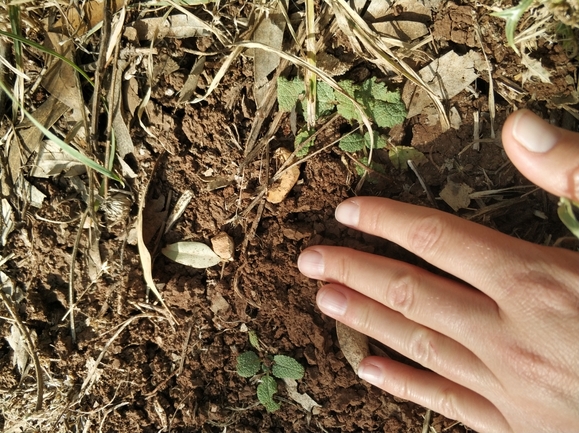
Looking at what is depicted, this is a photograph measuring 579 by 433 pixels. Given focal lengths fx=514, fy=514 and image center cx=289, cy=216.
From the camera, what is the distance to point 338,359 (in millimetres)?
2551

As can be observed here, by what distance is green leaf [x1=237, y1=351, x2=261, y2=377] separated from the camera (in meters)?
2.60

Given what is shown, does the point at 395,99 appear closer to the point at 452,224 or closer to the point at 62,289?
the point at 452,224

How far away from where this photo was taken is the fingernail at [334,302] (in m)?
2.49

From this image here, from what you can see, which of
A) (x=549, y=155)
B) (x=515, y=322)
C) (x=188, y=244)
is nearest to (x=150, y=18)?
(x=188, y=244)

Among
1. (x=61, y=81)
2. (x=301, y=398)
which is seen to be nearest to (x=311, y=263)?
(x=301, y=398)

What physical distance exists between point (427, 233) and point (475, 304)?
379mm

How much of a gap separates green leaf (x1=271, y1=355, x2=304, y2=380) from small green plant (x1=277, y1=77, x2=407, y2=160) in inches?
40.6

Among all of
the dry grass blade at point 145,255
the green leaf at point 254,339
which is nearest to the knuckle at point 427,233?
the green leaf at point 254,339

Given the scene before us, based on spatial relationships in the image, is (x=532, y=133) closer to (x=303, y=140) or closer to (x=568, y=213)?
(x=568, y=213)

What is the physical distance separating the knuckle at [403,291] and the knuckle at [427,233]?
0.41 feet

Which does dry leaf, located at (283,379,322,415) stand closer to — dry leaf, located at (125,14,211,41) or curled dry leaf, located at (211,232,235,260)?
curled dry leaf, located at (211,232,235,260)

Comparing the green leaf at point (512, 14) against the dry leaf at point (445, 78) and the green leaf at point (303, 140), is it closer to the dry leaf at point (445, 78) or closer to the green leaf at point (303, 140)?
the dry leaf at point (445, 78)

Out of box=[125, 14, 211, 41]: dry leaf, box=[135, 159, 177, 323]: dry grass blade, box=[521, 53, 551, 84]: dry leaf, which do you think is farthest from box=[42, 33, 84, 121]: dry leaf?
box=[521, 53, 551, 84]: dry leaf

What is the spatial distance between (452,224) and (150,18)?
175cm
